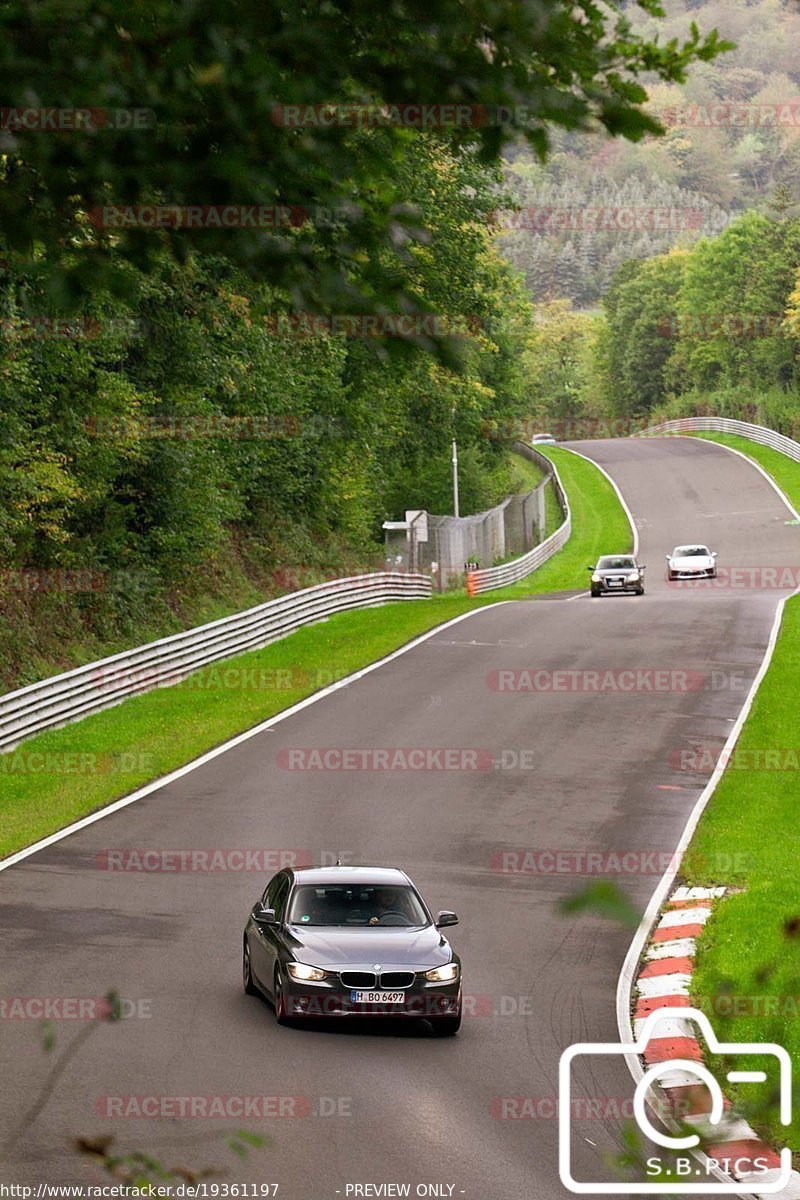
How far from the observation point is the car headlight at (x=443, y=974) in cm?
1320

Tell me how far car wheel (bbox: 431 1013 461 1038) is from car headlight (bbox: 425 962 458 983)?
1.07ft

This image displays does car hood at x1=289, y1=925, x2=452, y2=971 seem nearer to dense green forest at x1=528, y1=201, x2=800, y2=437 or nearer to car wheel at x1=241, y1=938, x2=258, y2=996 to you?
car wheel at x1=241, y1=938, x2=258, y2=996

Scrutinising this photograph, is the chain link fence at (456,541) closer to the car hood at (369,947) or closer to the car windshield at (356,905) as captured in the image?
the car windshield at (356,905)

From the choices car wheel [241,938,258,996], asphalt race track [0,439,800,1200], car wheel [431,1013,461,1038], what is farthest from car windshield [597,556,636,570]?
car wheel [431,1013,461,1038]

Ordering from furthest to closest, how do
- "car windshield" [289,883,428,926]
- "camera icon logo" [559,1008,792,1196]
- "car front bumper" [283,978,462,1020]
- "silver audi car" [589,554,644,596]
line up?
1. "silver audi car" [589,554,644,596]
2. "car windshield" [289,883,428,926]
3. "car front bumper" [283,978,462,1020]
4. "camera icon logo" [559,1008,792,1196]

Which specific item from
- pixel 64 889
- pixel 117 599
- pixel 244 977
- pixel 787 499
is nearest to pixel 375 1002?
pixel 244 977

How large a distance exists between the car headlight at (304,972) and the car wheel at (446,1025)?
3.33 ft

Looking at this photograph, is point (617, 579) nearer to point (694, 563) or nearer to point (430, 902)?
point (694, 563)

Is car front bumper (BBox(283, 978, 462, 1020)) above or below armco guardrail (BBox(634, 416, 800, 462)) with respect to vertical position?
below

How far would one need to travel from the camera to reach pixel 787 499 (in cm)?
8388

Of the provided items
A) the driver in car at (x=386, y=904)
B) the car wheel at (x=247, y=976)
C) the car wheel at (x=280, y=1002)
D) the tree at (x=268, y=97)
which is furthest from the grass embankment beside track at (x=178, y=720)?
the tree at (x=268, y=97)

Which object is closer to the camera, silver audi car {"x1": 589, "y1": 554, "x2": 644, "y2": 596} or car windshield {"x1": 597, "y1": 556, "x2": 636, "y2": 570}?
silver audi car {"x1": 589, "y1": 554, "x2": 644, "y2": 596}

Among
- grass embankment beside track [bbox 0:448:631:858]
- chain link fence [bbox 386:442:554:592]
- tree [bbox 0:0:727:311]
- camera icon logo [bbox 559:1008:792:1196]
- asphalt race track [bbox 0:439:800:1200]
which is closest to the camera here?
camera icon logo [bbox 559:1008:792:1196]

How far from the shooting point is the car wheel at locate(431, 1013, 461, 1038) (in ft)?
43.6
